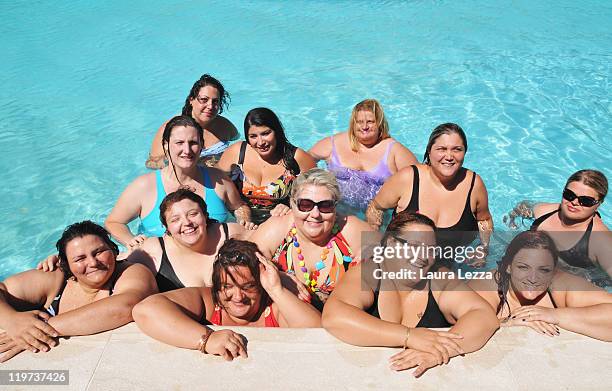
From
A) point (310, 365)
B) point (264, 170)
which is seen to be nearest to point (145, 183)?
point (264, 170)

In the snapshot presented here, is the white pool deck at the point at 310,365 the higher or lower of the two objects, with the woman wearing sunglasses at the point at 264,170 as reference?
lower

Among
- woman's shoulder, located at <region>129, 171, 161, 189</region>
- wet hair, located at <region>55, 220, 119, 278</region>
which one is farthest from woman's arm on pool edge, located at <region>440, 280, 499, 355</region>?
woman's shoulder, located at <region>129, 171, 161, 189</region>

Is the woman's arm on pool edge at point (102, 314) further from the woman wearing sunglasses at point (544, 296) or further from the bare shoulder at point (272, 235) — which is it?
the woman wearing sunglasses at point (544, 296)

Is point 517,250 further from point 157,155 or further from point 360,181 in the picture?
point 157,155

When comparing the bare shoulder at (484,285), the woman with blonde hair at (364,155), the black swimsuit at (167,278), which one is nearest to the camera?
the bare shoulder at (484,285)

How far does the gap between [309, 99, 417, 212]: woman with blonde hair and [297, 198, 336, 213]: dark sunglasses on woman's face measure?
6.56 ft

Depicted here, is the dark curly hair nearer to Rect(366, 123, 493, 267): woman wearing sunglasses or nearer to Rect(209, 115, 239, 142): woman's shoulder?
Rect(366, 123, 493, 267): woman wearing sunglasses

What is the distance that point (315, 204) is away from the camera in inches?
145

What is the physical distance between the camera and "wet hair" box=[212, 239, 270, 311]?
3.32m

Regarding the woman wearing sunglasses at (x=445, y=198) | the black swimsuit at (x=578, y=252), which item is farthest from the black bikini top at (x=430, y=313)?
the black swimsuit at (x=578, y=252)

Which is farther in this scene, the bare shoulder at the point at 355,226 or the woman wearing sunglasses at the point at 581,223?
the woman wearing sunglasses at the point at 581,223

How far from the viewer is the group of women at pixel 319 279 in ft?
10.7

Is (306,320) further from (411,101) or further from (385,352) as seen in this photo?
(411,101)

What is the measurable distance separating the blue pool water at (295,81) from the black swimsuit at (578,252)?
1.99 m
